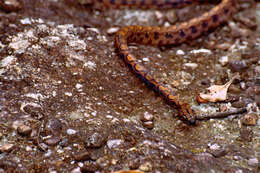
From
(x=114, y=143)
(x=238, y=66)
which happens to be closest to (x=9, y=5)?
(x=114, y=143)

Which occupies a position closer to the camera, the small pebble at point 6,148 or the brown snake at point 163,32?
the small pebble at point 6,148

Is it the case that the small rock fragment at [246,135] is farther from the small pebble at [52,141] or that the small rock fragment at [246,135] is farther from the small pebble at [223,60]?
the small pebble at [52,141]

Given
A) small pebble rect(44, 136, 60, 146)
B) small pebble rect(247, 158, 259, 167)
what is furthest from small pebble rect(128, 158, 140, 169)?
small pebble rect(247, 158, 259, 167)

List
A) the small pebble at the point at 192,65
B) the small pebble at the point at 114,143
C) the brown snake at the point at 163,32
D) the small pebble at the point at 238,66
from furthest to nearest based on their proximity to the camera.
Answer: the small pebble at the point at 192,65 → the small pebble at the point at 238,66 → the brown snake at the point at 163,32 → the small pebble at the point at 114,143

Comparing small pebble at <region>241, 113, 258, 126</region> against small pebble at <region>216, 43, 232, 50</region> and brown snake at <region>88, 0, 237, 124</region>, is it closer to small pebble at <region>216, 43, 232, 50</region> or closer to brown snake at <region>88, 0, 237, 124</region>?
brown snake at <region>88, 0, 237, 124</region>

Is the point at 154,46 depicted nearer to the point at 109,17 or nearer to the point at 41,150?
the point at 109,17

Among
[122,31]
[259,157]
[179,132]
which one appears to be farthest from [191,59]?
[259,157]

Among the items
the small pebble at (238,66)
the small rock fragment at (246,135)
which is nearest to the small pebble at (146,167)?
the small rock fragment at (246,135)
